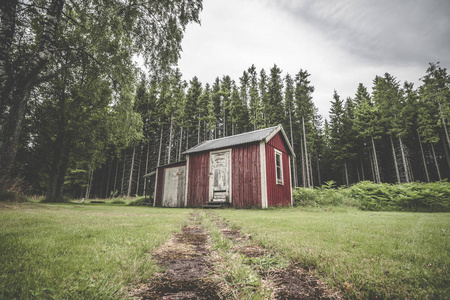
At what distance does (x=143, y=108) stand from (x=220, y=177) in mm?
23968

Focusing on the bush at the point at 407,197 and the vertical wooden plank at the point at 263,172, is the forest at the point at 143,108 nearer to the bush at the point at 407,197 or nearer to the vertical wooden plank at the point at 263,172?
→ the vertical wooden plank at the point at 263,172

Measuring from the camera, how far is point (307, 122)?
92.5 ft

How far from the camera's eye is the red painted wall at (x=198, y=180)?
39.8ft

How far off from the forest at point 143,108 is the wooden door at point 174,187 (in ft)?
13.2

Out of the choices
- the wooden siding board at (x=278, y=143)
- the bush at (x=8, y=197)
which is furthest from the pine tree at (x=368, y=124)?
the bush at (x=8, y=197)

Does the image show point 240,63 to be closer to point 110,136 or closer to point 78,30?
point 110,136

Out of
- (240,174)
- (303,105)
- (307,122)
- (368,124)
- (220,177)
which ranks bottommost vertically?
(220,177)

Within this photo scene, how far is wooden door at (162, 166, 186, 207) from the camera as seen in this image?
13.6 metres

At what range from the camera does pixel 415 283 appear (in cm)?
117

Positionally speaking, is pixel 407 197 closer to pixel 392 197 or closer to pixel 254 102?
pixel 392 197

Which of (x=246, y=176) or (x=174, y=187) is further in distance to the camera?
(x=174, y=187)

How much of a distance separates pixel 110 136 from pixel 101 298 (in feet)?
52.5

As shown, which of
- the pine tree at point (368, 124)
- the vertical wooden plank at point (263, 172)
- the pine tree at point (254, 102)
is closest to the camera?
the vertical wooden plank at point (263, 172)

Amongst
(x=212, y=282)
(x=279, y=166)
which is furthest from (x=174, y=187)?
(x=212, y=282)
